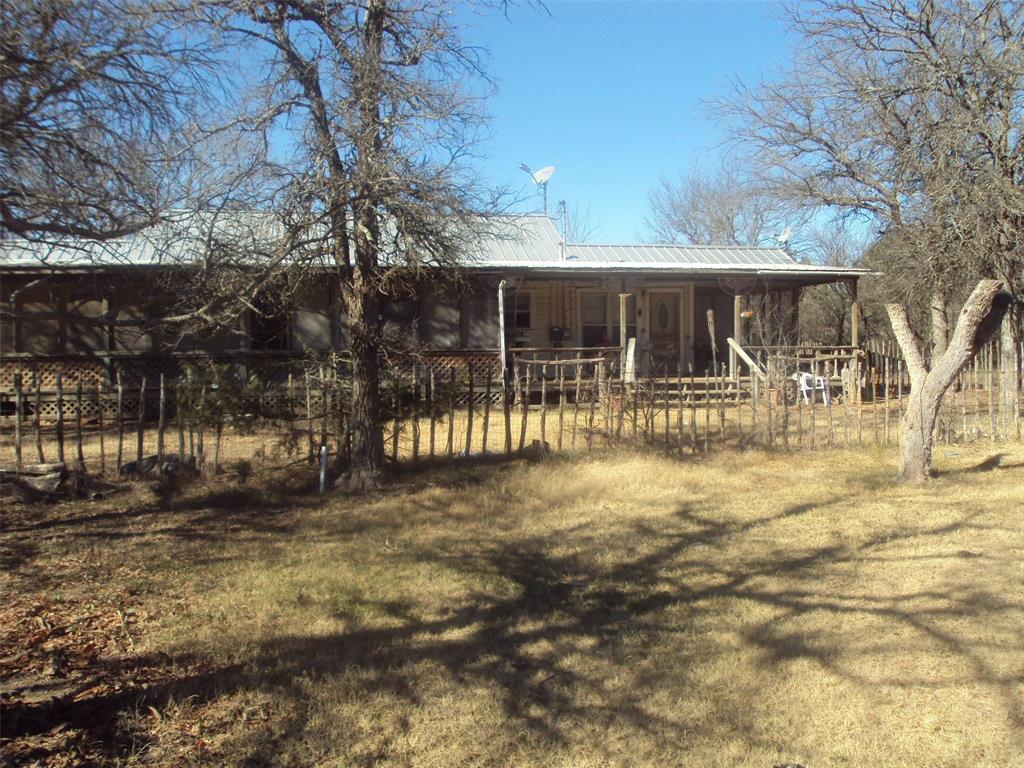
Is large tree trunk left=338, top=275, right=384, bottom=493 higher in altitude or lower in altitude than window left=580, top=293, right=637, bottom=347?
lower

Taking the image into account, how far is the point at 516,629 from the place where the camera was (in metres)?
5.01

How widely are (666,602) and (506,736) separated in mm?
1992

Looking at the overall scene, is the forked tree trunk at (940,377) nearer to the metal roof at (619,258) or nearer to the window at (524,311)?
the metal roof at (619,258)

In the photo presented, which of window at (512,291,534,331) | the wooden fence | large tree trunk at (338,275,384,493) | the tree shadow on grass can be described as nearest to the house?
window at (512,291,534,331)

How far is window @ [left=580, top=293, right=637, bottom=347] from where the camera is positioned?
2044 centimetres

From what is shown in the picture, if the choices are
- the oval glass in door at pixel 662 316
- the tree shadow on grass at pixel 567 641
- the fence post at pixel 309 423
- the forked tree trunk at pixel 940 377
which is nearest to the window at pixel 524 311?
the oval glass in door at pixel 662 316

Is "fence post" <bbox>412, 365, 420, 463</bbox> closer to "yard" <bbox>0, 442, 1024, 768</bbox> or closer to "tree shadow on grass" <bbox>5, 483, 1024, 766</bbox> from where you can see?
"yard" <bbox>0, 442, 1024, 768</bbox>

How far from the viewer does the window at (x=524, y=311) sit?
20.0 m

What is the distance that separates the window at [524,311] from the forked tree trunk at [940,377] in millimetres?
11718

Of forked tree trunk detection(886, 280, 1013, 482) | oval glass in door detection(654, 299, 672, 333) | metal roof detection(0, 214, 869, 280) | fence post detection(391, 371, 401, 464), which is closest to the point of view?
forked tree trunk detection(886, 280, 1013, 482)

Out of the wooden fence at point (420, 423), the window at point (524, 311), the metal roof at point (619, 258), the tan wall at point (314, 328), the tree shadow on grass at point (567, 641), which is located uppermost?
the metal roof at point (619, 258)

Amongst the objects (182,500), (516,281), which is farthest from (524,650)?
(516,281)

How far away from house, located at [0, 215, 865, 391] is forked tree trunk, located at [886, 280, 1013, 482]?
4146 mm

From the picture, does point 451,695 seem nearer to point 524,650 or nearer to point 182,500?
point 524,650
